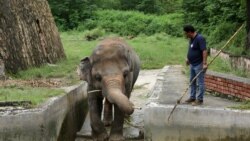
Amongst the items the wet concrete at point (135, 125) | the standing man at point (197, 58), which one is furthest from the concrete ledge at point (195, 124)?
the wet concrete at point (135, 125)

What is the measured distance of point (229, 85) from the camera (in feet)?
37.0

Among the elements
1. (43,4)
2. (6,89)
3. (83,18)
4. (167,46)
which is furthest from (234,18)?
(83,18)

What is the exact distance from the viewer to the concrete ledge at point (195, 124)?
8844mm

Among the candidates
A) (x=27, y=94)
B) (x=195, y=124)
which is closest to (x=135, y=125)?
(x=27, y=94)

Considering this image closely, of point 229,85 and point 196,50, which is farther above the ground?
point 196,50

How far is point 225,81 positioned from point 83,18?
3124 cm

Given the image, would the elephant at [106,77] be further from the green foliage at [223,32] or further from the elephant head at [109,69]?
the green foliage at [223,32]

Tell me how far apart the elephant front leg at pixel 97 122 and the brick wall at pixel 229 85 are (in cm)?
281

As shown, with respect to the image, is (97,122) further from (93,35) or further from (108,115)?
(93,35)

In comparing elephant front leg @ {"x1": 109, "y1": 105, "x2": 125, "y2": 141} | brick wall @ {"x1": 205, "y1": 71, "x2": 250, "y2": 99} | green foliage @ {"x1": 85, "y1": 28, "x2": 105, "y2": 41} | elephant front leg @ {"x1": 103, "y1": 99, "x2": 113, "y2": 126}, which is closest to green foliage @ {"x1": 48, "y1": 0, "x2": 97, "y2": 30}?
green foliage @ {"x1": 85, "y1": 28, "x2": 105, "y2": 41}

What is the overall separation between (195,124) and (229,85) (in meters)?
2.46

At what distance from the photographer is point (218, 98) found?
1116cm

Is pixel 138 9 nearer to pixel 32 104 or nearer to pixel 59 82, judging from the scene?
pixel 59 82

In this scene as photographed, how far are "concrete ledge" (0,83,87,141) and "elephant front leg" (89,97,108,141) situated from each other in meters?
0.60
